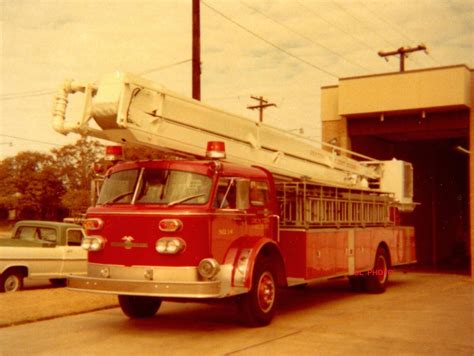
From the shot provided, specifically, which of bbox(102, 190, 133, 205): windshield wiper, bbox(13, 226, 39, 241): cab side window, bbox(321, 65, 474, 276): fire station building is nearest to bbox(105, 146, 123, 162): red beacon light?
bbox(102, 190, 133, 205): windshield wiper

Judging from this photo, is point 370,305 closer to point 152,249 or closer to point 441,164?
point 152,249

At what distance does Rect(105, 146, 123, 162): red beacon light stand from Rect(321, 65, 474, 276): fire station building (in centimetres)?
1097

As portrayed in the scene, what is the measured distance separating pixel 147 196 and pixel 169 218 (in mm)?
669

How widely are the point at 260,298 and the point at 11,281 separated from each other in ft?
22.1

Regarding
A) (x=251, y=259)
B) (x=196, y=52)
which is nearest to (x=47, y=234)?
(x=196, y=52)

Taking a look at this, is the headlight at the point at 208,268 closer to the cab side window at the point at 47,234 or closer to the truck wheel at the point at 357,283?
the truck wheel at the point at 357,283

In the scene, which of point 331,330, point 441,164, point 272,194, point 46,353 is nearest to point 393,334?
point 331,330

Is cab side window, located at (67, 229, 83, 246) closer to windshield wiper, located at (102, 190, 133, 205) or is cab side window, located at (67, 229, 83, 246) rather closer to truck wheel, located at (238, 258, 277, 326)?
windshield wiper, located at (102, 190, 133, 205)

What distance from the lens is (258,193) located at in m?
9.94

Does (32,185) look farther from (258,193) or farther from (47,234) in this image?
(258,193)

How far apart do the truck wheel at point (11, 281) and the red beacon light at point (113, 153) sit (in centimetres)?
518

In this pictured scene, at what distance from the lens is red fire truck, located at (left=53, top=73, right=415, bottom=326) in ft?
27.3

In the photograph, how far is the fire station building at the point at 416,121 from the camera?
17859 millimetres

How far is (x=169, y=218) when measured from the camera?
27.4 feet
